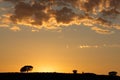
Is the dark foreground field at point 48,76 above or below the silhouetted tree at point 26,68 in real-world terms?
below

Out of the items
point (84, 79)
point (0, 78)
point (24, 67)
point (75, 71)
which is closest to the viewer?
point (0, 78)

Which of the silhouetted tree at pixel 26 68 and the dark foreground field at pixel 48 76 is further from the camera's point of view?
the silhouetted tree at pixel 26 68

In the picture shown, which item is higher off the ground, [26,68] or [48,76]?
[26,68]

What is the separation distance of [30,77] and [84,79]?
7892 mm

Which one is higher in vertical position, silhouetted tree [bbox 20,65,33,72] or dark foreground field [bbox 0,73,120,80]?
silhouetted tree [bbox 20,65,33,72]

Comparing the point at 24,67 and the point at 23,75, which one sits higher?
the point at 24,67

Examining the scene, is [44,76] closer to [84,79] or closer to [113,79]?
[84,79]

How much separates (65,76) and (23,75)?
5991 mm

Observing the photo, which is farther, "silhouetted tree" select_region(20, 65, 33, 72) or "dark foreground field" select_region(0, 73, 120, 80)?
"silhouetted tree" select_region(20, 65, 33, 72)

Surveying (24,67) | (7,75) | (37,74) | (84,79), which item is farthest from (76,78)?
(24,67)

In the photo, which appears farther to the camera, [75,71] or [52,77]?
[75,71]

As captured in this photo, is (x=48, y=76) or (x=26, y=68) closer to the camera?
(x=48, y=76)

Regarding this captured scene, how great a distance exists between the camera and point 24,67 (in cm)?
8050

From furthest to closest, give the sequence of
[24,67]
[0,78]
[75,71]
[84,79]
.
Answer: [24,67] < [75,71] < [84,79] < [0,78]
